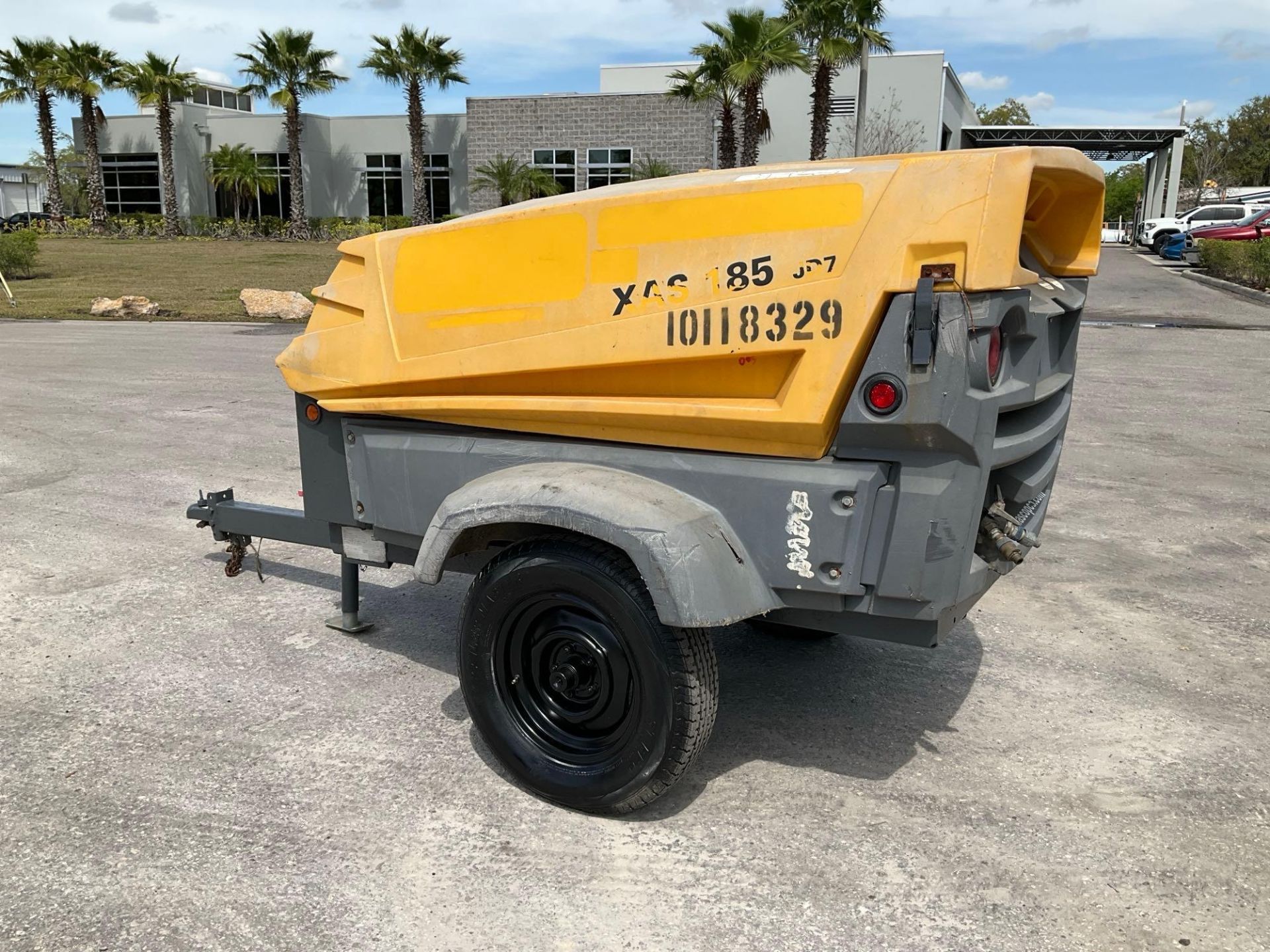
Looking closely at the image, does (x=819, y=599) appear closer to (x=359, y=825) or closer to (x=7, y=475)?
(x=359, y=825)

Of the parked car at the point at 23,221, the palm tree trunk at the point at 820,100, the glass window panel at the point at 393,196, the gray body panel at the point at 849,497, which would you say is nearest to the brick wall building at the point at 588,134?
the glass window panel at the point at 393,196

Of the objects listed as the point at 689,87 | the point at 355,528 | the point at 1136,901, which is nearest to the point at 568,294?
the point at 355,528

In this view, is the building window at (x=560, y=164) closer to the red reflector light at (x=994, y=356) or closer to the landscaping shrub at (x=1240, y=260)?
the landscaping shrub at (x=1240, y=260)

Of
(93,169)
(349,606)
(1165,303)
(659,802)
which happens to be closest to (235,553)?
(349,606)

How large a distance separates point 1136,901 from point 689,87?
32389 millimetres

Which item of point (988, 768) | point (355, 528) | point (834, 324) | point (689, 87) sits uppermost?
point (689, 87)

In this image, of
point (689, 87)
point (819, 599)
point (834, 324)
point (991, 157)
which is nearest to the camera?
point (991, 157)

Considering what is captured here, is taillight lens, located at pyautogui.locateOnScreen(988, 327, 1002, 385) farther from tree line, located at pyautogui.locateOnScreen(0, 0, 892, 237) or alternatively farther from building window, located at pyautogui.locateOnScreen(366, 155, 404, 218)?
building window, located at pyautogui.locateOnScreen(366, 155, 404, 218)

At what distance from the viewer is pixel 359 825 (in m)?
3.14

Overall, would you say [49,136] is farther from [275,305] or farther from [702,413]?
[702,413]

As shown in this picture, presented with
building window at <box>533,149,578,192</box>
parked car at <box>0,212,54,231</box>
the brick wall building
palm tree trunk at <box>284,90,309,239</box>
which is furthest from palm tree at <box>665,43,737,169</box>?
parked car at <box>0,212,54,231</box>

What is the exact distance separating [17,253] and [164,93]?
20.2 m

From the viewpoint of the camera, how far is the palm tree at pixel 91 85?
44094mm

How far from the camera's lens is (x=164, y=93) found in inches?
1708
